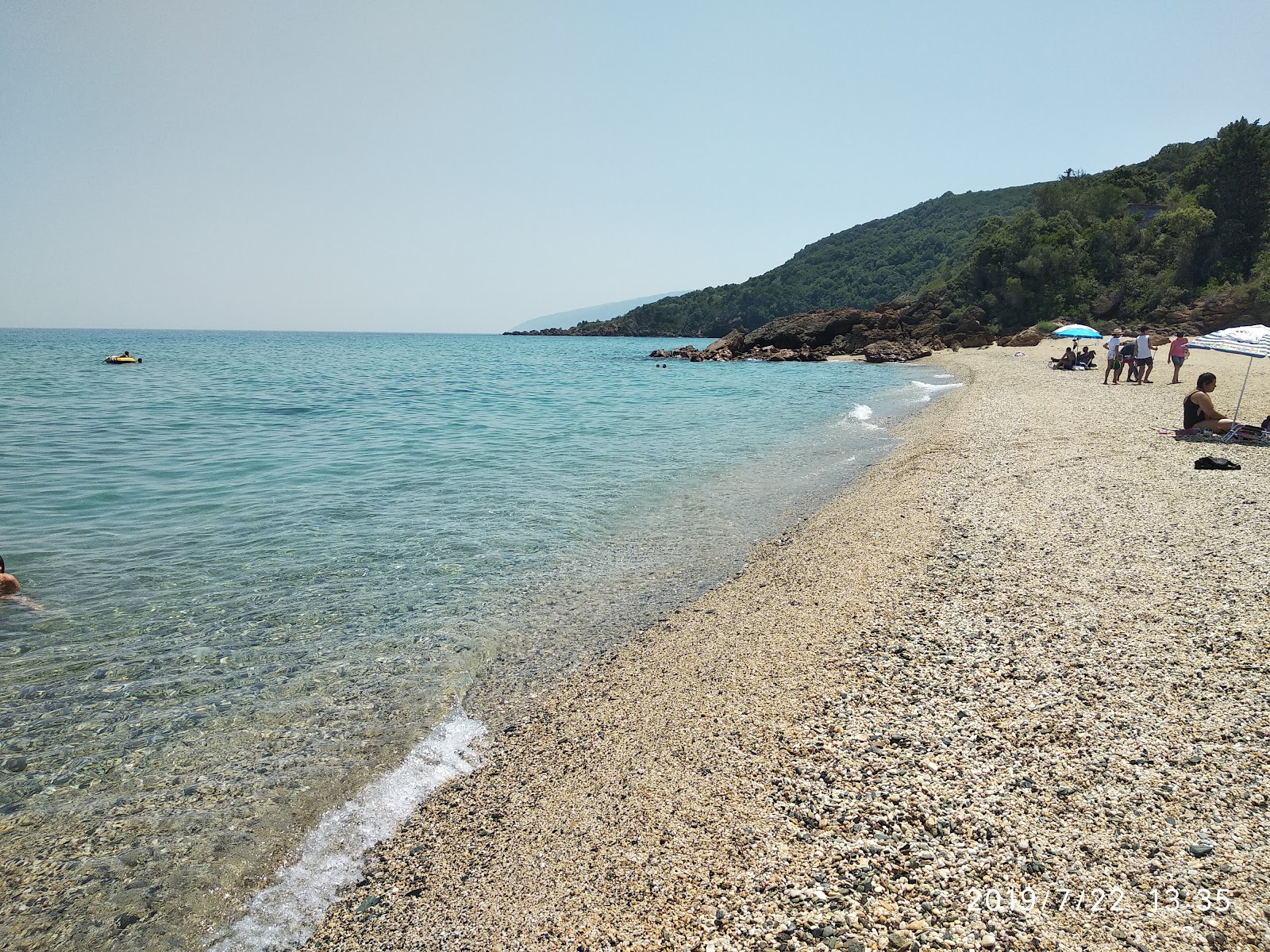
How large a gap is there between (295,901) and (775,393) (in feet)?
107

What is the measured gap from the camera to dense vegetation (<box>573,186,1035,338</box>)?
5074 inches

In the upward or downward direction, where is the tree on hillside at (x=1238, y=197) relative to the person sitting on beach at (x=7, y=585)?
upward

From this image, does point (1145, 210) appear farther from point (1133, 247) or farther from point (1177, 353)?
point (1177, 353)

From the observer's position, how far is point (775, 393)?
34.2 m

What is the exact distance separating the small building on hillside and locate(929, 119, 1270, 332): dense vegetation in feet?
1.01

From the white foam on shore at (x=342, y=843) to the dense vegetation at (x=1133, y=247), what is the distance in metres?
60.3

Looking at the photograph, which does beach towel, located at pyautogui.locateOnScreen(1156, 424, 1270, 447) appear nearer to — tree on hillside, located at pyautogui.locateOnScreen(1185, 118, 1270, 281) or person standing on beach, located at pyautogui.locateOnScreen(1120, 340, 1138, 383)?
person standing on beach, located at pyautogui.locateOnScreen(1120, 340, 1138, 383)

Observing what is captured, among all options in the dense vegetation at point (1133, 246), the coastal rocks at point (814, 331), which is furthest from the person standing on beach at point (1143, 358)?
the coastal rocks at point (814, 331)

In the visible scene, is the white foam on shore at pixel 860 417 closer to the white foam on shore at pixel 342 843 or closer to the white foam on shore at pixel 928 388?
the white foam on shore at pixel 928 388

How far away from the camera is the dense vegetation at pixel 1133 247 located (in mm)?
56656

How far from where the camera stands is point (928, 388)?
3288 centimetres

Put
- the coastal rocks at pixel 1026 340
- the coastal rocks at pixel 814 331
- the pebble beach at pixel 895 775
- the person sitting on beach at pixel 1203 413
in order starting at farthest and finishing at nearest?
the coastal rocks at pixel 814 331
the coastal rocks at pixel 1026 340
the person sitting on beach at pixel 1203 413
the pebble beach at pixel 895 775

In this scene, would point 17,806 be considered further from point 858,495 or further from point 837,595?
point 858,495

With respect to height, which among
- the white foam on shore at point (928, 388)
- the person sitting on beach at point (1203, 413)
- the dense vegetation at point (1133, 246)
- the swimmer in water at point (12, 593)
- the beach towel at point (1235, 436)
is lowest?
the swimmer in water at point (12, 593)
